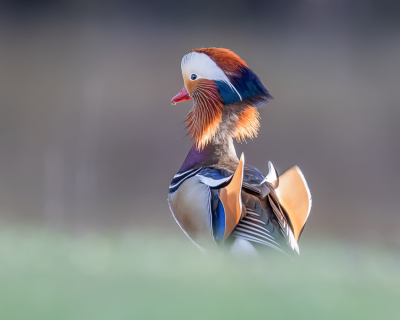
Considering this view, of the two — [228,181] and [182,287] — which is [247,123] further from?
[182,287]

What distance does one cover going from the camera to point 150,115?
3.89 ft

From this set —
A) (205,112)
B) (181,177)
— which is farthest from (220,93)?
(181,177)

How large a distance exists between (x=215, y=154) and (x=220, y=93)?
0.15 m

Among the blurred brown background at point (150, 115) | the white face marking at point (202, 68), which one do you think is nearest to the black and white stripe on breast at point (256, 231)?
the white face marking at point (202, 68)

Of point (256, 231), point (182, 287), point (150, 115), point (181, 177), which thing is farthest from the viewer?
point (150, 115)

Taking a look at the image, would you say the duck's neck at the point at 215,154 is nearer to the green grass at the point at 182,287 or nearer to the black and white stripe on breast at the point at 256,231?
the black and white stripe on breast at the point at 256,231

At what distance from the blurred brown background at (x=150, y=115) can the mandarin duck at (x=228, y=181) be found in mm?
241

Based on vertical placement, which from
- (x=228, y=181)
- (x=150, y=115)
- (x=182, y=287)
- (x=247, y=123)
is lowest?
(x=182, y=287)

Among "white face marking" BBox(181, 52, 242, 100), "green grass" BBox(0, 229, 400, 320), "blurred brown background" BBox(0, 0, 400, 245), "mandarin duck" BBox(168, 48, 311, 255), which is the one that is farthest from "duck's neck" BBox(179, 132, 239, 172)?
"green grass" BBox(0, 229, 400, 320)

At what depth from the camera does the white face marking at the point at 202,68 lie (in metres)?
0.88

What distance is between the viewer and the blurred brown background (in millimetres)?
1144

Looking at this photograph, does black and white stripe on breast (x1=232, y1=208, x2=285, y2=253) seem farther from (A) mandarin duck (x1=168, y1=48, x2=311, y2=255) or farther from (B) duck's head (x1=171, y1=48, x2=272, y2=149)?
(B) duck's head (x1=171, y1=48, x2=272, y2=149)

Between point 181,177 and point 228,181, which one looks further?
point 181,177

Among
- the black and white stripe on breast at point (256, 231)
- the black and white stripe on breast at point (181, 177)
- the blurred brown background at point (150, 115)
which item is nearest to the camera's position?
the black and white stripe on breast at point (256, 231)
